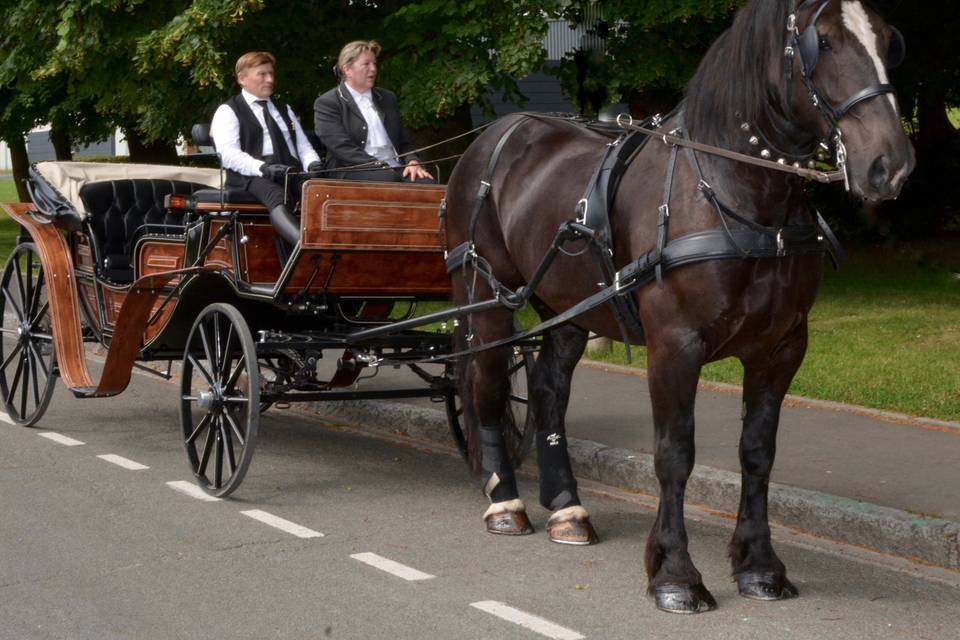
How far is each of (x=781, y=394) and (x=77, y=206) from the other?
17.0ft

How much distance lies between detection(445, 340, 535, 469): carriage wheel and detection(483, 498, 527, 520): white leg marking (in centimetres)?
76

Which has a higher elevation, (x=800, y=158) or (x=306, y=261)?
(x=800, y=158)

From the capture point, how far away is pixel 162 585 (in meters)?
5.63

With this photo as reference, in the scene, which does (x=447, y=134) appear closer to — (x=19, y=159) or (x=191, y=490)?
(x=191, y=490)

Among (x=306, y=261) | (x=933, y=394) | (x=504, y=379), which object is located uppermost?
(x=306, y=261)

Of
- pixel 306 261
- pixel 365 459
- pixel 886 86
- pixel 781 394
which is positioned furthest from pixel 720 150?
pixel 365 459

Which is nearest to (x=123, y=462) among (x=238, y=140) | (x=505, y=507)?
(x=238, y=140)

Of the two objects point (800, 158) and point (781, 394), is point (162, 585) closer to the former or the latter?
point (781, 394)

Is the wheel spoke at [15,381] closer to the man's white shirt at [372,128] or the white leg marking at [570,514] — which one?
the man's white shirt at [372,128]

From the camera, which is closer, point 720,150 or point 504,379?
point 720,150

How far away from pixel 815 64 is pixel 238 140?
13.2 feet

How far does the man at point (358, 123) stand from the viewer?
310 inches

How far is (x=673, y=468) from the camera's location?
17.8 feet

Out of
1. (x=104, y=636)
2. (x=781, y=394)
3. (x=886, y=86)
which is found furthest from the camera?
(x=781, y=394)
